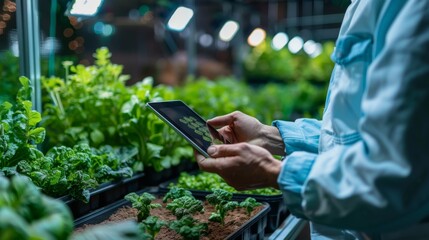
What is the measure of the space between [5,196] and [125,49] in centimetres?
371

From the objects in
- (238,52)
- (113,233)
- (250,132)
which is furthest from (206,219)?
(238,52)

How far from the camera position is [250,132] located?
158cm

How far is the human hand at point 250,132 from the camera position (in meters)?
1.55

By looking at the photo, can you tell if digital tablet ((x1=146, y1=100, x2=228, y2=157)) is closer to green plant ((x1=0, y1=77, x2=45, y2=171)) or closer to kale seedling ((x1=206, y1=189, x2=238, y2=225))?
kale seedling ((x1=206, y1=189, x2=238, y2=225))

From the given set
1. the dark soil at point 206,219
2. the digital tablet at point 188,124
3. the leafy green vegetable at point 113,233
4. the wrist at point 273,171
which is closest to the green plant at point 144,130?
the dark soil at point 206,219

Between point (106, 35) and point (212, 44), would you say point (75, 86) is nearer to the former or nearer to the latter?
point (106, 35)

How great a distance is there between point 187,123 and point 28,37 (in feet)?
2.64

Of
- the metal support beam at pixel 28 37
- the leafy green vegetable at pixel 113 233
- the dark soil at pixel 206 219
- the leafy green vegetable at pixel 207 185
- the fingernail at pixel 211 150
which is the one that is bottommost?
the leafy green vegetable at pixel 207 185

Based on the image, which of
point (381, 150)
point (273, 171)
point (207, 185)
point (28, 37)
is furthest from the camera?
point (207, 185)

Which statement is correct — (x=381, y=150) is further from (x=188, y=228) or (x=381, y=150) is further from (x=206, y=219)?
(x=206, y=219)

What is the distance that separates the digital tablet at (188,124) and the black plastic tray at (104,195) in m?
0.41

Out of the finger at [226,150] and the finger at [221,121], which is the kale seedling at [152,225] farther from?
the finger at [221,121]

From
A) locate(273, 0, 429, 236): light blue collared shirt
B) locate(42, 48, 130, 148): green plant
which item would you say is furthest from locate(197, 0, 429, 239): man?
locate(42, 48, 130, 148): green plant

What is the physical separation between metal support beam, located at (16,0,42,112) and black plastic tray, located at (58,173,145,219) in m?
0.50
